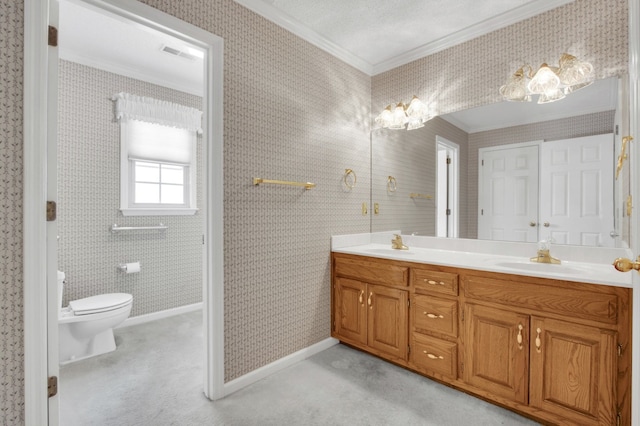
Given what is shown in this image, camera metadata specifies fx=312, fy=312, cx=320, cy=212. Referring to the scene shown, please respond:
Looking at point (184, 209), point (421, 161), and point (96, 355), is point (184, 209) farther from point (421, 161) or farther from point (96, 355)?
point (421, 161)

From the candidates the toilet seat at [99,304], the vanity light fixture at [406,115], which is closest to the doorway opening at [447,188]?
→ the vanity light fixture at [406,115]

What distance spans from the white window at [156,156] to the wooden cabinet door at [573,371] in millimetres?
3308

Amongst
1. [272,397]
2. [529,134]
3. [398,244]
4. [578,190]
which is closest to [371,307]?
[398,244]

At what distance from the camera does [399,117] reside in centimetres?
272

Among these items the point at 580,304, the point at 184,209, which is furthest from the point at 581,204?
the point at 184,209

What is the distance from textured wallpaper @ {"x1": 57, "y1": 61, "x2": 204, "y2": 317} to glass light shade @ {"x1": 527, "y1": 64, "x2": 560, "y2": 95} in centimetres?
260

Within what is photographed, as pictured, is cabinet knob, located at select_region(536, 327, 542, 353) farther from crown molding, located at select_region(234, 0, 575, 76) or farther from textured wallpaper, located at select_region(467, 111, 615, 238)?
crown molding, located at select_region(234, 0, 575, 76)

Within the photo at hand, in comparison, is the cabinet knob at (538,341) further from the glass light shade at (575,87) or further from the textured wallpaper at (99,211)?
the textured wallpaper at (99,211)

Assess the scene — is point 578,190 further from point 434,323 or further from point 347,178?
point 347,178

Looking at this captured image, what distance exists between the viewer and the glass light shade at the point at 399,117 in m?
2.70

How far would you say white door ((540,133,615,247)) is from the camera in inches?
72.6

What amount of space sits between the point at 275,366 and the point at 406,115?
225 centimetres

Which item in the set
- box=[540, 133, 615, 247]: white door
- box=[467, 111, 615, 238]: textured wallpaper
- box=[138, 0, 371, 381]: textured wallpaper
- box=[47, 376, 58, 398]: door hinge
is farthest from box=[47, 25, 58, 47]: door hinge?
box=[540, 133, 615, 247]: white door

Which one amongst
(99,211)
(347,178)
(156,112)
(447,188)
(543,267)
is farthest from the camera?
(156,112)
